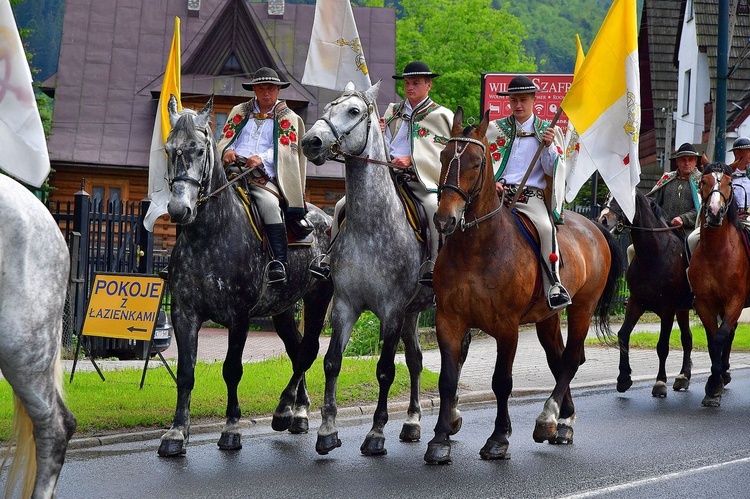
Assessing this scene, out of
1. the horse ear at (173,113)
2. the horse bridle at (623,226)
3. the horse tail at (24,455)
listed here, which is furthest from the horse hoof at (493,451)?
the horse bridle at (623,226)

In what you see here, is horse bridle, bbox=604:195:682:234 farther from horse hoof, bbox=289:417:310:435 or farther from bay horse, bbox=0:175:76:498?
bay horse, bbox=0:175:76:498

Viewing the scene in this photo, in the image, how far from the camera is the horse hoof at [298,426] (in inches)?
408

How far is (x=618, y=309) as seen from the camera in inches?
950

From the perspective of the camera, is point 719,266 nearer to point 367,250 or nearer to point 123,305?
point 367,250

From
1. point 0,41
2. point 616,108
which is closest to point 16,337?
point 0,41

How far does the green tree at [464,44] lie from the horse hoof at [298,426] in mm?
50441

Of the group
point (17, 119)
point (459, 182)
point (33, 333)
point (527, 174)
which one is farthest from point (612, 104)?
point (33, 333)

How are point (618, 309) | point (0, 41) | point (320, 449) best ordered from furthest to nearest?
point (618, 309) → point (320, 449) → point (0, 41)

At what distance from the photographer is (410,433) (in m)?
9.95

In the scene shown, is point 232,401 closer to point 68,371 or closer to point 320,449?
point 320,449

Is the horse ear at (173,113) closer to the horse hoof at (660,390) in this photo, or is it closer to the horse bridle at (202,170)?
the horse bridle at (202,170)

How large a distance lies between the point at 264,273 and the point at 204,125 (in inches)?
61.7

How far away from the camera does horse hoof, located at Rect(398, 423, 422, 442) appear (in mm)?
9938

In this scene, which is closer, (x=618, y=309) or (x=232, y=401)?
(x=232, y=401)
